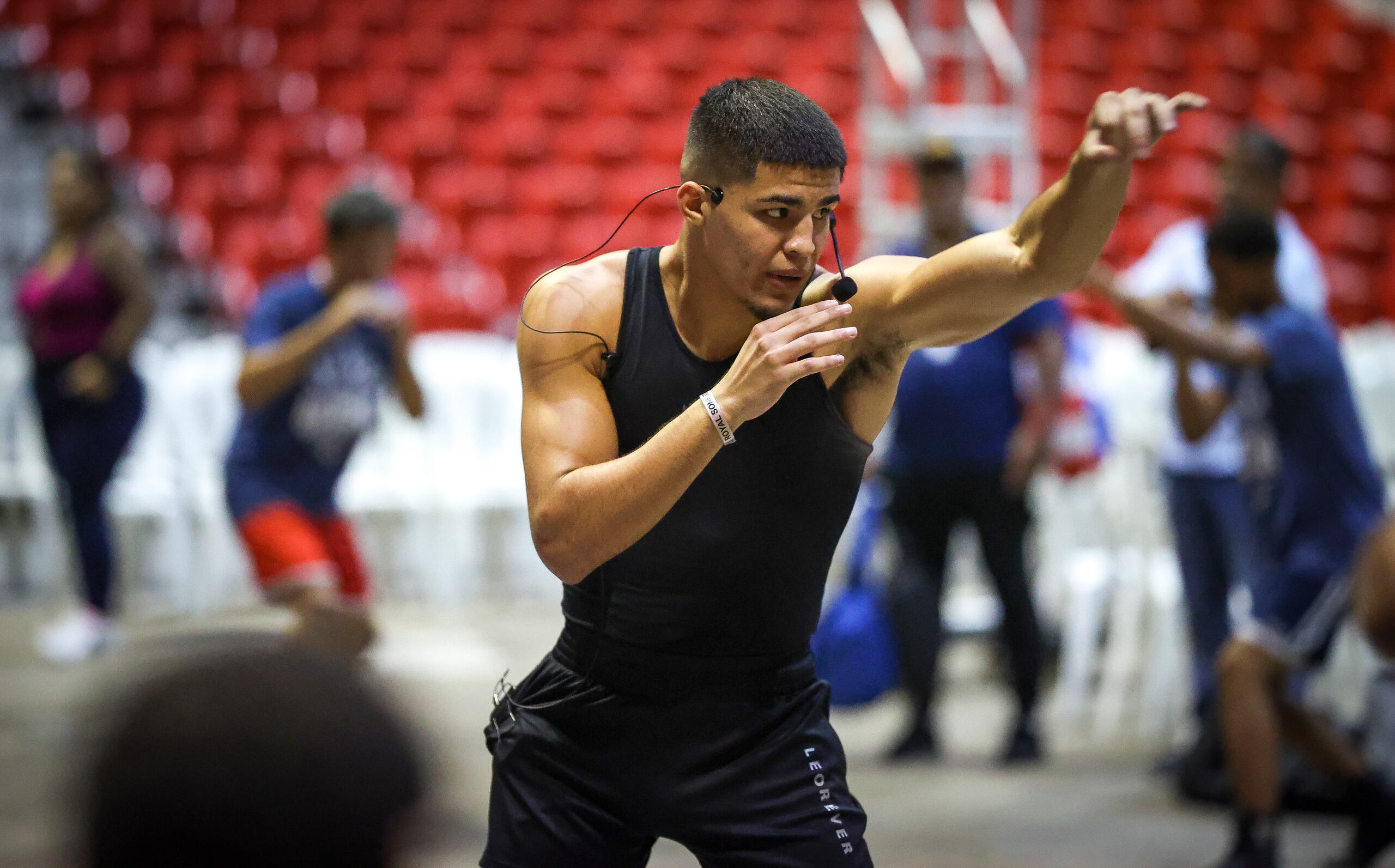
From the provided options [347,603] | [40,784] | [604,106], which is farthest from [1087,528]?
[604,106]

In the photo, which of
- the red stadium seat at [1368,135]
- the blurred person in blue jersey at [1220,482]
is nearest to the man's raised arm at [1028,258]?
the blurred person in blue jersey at [1220,482]

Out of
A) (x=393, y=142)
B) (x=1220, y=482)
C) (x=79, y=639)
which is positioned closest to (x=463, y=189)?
(x=393, y=142)

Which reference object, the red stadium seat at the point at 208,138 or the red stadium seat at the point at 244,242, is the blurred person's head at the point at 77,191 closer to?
the red stadium seat at the point at 244,242

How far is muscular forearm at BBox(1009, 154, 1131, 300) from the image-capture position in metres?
1.60

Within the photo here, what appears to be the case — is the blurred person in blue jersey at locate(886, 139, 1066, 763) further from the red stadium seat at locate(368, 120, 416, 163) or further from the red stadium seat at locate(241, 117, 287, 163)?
the red stadium seat at locate(241, 117, 287, 163)

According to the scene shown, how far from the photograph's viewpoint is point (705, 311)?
1864 mm

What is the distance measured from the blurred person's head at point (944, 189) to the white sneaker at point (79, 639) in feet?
11.6

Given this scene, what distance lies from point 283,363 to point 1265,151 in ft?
9.80

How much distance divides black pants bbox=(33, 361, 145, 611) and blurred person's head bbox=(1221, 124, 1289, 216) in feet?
13.2

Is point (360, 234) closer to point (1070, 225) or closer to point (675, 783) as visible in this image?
point (675, 783)

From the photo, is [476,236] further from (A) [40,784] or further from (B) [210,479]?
(A) [40,784]

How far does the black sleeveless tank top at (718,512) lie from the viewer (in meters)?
1.84

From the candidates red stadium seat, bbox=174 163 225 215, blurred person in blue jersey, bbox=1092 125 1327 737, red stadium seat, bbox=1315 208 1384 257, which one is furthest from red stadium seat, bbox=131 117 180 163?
red stadium seat, bbox=1315 208 1384 257

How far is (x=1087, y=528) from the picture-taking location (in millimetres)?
5594
